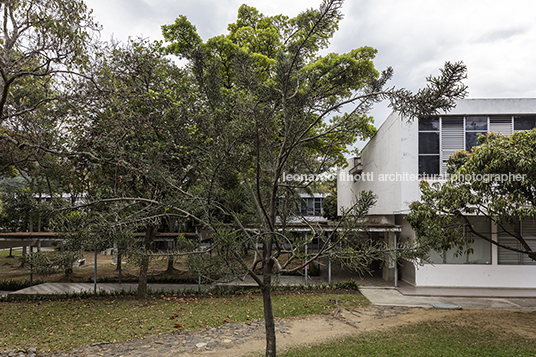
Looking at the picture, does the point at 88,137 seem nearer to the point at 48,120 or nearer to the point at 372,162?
the point at 48,120

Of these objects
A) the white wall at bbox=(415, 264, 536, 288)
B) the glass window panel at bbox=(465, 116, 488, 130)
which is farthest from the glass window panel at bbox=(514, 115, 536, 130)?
the white wall at bbox=(415, 264, 536, 288)

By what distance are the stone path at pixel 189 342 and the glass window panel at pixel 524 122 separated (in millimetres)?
9867

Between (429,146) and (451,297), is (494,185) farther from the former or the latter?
(451,297)

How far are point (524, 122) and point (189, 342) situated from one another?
13925mm

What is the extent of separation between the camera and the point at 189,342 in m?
7.09

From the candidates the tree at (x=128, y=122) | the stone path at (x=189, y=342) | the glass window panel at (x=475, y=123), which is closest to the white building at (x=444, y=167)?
the glass window panel at (x=475, y=123)

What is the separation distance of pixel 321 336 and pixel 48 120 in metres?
8.96

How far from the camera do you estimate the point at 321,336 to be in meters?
7.54

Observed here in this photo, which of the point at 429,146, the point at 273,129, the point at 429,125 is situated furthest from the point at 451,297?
the point at 273,129

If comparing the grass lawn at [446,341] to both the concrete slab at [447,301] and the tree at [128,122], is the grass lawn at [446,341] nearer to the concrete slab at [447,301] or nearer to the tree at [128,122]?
the concrete slab at [447,301]

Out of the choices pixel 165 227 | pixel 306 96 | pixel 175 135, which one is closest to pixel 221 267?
pixel 175 135

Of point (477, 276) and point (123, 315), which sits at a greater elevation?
point (477, 276)

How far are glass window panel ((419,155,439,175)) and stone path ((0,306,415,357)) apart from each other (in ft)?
21.5

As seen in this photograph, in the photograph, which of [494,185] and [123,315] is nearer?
[494,185]
